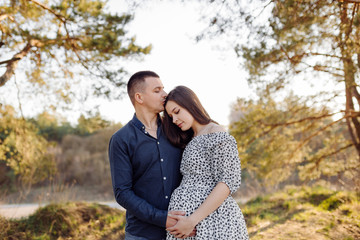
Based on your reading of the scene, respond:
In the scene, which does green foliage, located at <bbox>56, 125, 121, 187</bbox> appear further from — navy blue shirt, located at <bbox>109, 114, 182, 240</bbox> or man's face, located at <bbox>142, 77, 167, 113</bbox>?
navy blue shirt, located at <bbox>109, 114, 182, 240</bbox>

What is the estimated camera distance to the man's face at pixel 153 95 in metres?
2.40

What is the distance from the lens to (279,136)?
8430 mm

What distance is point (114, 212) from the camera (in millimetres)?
7449

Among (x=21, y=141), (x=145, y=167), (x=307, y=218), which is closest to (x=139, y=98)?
(x=145, y=167)

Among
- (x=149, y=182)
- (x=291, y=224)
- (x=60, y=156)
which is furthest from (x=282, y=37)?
(x=60, y=156)

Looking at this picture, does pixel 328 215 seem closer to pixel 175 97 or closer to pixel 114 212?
pixel 114 212

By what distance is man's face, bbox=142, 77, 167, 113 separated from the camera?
7.86ft

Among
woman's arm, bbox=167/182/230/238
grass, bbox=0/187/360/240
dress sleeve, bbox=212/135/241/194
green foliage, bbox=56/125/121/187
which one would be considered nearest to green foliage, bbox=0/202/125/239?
grass, bbox=0/187/360/240

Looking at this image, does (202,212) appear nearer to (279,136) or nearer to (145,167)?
(145,167)

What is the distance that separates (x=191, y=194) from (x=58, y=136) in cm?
2590

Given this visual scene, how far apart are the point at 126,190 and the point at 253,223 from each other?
16.2ft

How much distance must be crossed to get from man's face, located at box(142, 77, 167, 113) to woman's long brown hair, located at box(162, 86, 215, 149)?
0.07 meters

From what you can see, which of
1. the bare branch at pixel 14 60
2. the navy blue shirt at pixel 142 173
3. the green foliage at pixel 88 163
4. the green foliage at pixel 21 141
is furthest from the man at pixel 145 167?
the green foliage at pixel 88 163

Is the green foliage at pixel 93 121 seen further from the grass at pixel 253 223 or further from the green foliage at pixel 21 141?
the grass at pixel 253 223
